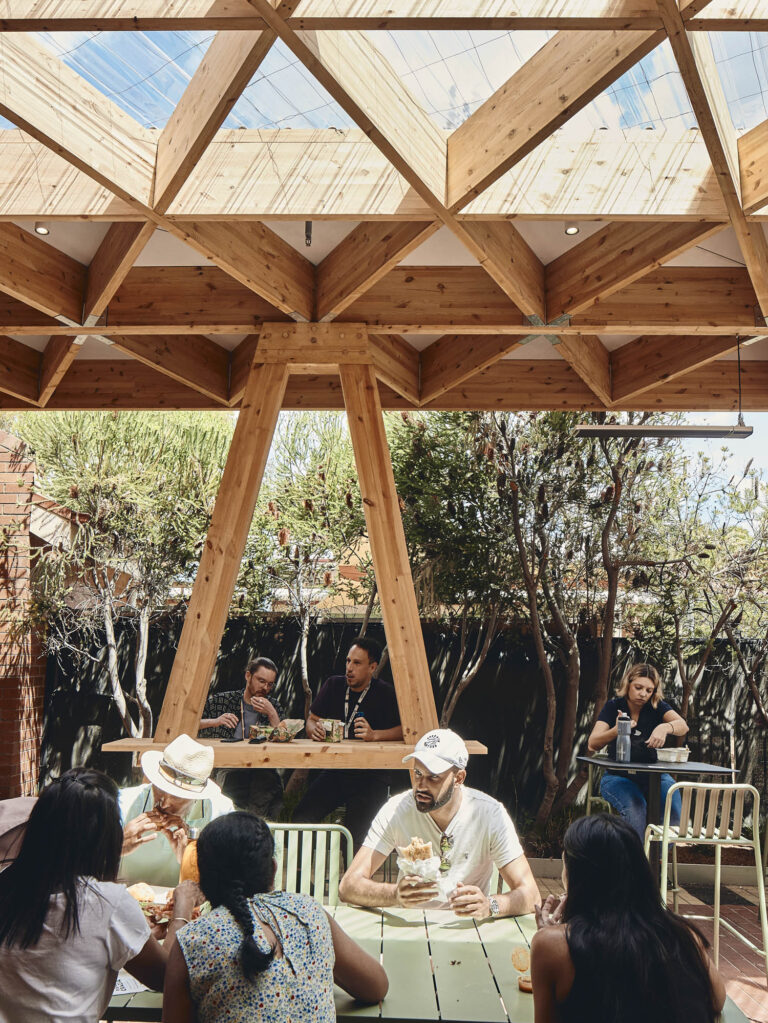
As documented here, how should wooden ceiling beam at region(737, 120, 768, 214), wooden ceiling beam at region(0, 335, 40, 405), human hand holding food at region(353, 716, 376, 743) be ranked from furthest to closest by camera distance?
wooden ceiling beam at region(0, 335, 40, 405), human hand holding food at region(353, 716, 376, 743), wooden ceiling beam at region(737, 120, 768, 214)

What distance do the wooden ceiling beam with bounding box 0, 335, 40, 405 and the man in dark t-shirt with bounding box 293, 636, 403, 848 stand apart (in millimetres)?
2774

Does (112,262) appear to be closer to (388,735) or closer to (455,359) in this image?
(455,359)

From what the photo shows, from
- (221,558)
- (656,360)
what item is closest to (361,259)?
(221,558)

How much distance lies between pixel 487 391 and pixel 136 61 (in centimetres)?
341

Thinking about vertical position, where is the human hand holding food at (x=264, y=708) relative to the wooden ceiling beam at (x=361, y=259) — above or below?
below

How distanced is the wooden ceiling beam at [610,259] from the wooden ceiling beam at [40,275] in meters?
2.52

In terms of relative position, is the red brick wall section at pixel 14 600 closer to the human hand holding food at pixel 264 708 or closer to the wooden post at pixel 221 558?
the human hand holding food at pixel 264 708

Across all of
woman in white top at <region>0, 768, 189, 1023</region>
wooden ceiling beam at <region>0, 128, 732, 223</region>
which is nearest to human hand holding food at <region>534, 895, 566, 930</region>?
woman in white top at <region>0, 768, 189, 1023</region>

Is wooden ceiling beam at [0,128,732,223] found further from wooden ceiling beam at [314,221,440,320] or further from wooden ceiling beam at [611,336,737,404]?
wooden ceiling beam at [611,336,737,404]

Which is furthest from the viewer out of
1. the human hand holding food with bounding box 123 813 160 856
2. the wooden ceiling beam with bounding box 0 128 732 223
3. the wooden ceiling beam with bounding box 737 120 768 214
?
the wooden ceiling beam with bounding box 0 128 732 223

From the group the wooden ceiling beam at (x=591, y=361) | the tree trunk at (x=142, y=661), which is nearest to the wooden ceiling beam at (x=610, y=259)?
the wooden ceiling beam at (x=591, y=361)

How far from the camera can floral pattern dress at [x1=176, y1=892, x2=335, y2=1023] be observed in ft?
6.62

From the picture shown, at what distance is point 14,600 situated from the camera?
8.03 meters

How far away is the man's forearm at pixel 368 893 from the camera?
3.01 m
